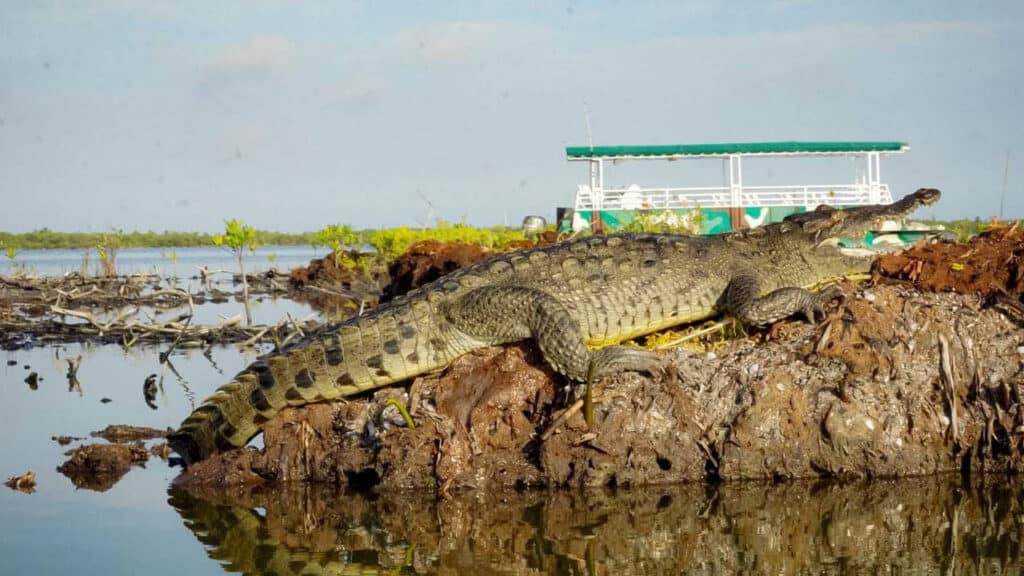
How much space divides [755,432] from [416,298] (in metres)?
2.27

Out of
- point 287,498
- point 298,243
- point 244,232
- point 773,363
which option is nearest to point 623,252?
point 773,363

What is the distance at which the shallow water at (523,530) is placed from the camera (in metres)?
5.33

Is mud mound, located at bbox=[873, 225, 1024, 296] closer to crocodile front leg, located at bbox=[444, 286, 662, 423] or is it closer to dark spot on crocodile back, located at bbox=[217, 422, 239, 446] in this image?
crocodile front leg, located at bbox=[444, 286, 662, 423]

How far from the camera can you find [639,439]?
22.3 feet

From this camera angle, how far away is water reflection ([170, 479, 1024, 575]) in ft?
17.4

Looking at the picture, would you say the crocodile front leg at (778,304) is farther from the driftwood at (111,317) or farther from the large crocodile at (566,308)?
the driftwood at (111,317)

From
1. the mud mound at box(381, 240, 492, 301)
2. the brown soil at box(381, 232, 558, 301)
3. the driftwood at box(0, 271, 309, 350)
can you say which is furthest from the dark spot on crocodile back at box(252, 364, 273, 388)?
the mud mound at box(381, 240, 492, 301)

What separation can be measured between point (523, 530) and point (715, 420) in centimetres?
158

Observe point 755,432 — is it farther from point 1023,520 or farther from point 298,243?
point 298,243

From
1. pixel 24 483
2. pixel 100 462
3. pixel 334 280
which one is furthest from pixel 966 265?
pixel 334 280

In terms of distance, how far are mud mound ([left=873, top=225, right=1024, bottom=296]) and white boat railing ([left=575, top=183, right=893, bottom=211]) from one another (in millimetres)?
17164

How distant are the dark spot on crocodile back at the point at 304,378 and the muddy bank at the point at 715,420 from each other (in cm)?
23

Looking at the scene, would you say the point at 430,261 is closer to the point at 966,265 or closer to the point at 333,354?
the point at 333,354

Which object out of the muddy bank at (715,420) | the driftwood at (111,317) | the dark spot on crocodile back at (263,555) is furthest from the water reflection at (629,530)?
the driftwood at (111,317)
